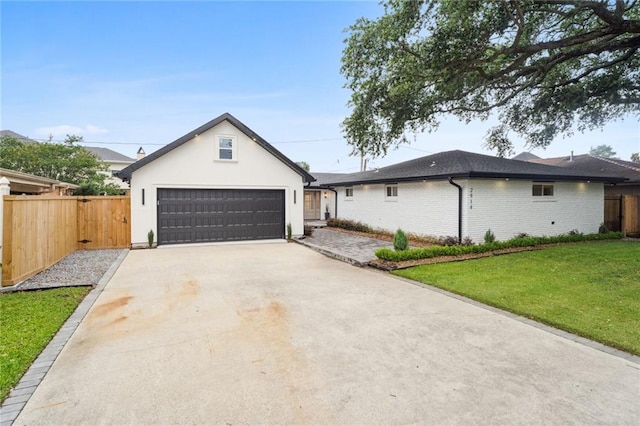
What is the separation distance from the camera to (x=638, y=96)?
13.6 meters

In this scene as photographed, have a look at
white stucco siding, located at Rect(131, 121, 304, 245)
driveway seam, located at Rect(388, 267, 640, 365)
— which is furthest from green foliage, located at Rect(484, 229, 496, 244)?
white stucco siding, located at Rect(131, 121, 304, 245)

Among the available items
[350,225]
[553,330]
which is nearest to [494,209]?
[350,225]

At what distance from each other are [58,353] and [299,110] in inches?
868

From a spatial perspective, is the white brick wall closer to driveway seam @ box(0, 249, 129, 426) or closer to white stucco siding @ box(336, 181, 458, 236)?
white stucco siding @ box(336, 181, 458, 236)

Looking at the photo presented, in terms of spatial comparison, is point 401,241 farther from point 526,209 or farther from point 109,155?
point 109,155

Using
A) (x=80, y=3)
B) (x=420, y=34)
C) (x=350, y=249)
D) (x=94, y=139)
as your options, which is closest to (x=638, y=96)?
(x=420, y=34)

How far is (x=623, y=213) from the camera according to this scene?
14.5 meters

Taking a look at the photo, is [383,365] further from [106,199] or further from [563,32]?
[563,32]

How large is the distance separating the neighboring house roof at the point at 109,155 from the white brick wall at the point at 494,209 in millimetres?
27386

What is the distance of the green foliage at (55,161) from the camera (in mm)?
19547

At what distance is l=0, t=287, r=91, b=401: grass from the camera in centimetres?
326

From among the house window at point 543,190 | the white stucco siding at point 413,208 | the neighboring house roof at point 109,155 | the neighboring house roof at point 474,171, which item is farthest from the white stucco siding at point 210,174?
the neighboring house roof at point 109,155

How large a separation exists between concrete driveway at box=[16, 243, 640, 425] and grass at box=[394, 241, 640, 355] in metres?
0.62

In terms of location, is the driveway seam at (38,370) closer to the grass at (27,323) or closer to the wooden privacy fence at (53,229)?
the grass at (27,323)
